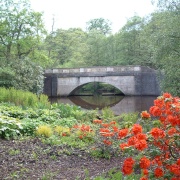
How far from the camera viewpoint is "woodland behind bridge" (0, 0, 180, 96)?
38.5 feet

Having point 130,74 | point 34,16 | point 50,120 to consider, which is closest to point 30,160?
point 50,120

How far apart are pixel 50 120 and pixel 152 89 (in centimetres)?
2111

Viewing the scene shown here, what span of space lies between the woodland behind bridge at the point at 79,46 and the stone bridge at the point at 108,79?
6.76 feet

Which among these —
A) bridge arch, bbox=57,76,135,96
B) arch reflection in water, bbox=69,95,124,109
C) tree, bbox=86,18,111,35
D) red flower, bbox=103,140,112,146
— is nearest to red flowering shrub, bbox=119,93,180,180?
red flower, bbox=103,140,112,146

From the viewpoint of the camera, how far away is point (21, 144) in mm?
4570

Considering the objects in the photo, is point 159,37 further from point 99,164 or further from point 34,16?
point 34,16

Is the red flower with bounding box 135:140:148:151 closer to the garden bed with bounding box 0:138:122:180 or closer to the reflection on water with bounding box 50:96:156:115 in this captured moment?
the garden bed with bounding box 0:138:122:180

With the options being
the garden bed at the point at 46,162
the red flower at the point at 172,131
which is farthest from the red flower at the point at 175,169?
the garden bed at the point at 46,162

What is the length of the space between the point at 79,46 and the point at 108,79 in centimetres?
801

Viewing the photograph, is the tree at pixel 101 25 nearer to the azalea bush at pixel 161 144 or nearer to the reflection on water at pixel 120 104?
the reflection on water at pixel 120 104

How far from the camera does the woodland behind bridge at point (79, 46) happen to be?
11.8 m

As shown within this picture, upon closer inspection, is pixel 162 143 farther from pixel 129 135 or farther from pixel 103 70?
pixel 103 70

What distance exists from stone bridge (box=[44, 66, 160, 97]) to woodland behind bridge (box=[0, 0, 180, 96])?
2.06 meters

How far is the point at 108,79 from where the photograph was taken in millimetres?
27531
